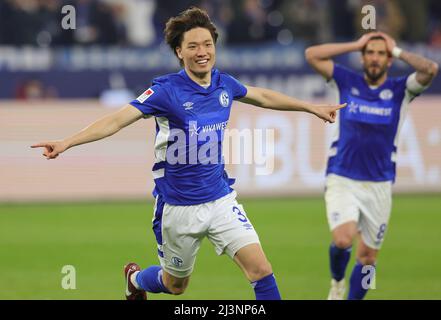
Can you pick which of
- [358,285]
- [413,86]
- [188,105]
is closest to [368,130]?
[413,86]

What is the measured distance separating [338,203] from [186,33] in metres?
2.82

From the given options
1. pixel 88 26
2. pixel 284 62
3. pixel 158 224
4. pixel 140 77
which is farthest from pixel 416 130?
pixel 158 224

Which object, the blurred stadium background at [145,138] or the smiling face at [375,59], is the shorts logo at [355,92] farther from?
the blurred stadium background at [145,138]

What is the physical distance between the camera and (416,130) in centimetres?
1873

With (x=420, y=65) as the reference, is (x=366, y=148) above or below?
below

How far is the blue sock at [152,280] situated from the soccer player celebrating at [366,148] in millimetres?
1966

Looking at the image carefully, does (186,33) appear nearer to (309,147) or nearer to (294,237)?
(294,237)

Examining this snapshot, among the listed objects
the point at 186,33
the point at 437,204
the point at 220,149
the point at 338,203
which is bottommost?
the point at 437,204

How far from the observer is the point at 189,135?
7996 millimetres

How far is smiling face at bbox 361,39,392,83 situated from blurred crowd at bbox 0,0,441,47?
33.0ft

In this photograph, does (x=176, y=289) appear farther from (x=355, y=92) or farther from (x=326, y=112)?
(x=355, y=92)

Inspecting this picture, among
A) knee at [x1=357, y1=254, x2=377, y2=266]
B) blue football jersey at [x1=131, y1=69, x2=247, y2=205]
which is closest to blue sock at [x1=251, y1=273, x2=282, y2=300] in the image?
blue football jersey at [x1=131, y1=69, x2=247, y2=205]

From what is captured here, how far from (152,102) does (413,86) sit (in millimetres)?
3429

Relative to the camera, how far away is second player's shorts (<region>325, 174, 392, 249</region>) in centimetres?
1010
